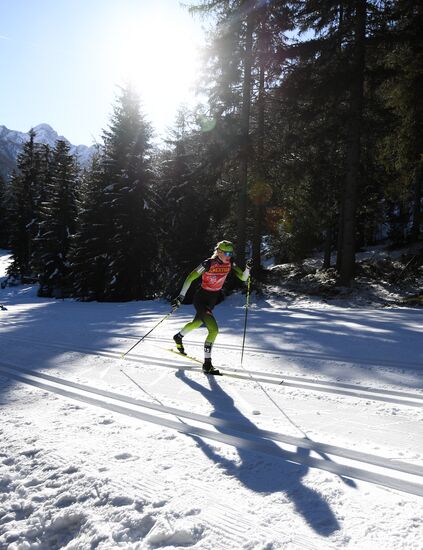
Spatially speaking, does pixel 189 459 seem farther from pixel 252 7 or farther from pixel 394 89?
pixel 252 7

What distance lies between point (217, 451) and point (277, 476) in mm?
621

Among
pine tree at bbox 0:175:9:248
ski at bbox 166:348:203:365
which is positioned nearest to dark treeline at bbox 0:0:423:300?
ski at bbox 166:348:203:365

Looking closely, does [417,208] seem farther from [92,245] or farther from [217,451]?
[217,451]

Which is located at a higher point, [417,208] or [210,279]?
[417,208]

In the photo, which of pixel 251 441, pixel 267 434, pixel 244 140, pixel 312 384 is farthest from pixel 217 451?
pixel 244 140

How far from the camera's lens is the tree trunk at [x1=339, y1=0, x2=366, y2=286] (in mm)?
14164

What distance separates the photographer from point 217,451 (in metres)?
3.34

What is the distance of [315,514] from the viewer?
245cm

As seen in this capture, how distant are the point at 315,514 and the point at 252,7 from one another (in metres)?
17.8

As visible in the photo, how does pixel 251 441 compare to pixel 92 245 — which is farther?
pixel 92 245

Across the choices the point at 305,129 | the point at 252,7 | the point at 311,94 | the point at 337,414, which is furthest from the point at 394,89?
the point at 337,414

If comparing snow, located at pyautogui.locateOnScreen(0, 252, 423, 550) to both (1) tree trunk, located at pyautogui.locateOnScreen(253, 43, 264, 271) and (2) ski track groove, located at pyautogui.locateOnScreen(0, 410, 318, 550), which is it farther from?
(1) tree trunk, located at pyautogui.locateOnScreen(253, 43, 264, 271)

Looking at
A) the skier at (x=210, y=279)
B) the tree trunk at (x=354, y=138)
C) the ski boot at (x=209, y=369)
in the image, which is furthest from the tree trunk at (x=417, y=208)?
the ski boot at (x=209, y=369)

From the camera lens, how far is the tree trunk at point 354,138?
→ 46.5 feet
